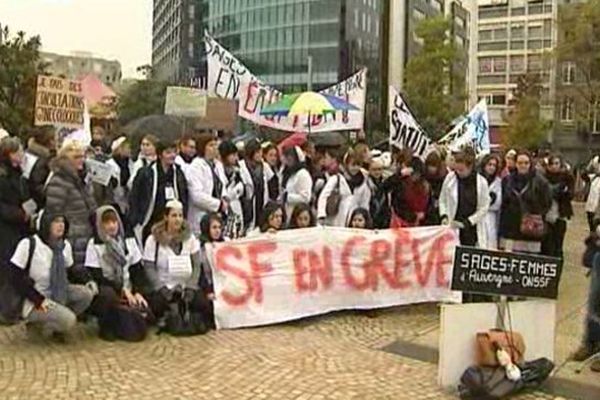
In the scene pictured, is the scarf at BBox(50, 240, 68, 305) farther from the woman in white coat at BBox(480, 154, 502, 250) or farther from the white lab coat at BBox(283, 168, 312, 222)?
the woman in white coat at BBox(480, 154, 502, 250)

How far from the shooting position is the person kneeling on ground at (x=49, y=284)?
6.92m

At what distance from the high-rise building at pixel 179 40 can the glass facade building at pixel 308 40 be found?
9433 mm

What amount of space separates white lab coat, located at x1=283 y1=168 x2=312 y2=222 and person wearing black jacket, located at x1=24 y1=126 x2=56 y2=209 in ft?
8.59

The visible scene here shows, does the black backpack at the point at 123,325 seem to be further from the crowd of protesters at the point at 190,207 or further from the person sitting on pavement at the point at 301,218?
the person sitting on pavement at the point at 301,218

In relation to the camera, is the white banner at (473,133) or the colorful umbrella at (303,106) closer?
the colorful umbrella at (303,106)

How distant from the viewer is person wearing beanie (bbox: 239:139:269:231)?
9547 millimetres

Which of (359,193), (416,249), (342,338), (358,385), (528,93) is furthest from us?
(528,93)

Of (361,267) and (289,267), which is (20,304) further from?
(361,267)

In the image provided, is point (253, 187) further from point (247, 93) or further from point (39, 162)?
point (247, 93)

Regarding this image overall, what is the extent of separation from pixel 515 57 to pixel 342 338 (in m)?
87.8

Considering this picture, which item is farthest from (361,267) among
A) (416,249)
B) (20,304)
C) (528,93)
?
(528,93)

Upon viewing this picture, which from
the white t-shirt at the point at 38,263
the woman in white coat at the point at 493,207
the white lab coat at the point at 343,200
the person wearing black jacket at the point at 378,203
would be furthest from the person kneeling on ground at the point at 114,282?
the woman in white coat at the point at 493,207

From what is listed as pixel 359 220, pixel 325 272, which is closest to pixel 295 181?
pixel 359 220

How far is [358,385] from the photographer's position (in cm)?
621
